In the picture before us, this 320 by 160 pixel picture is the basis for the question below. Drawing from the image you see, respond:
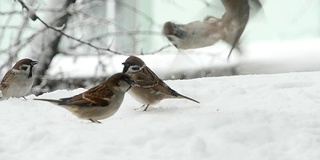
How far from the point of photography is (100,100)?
4.01m

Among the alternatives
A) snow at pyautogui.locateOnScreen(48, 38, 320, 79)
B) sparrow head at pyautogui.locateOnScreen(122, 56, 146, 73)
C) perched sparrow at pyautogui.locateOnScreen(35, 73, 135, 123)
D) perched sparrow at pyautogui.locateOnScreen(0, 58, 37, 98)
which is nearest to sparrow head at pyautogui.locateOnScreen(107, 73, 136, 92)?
perched sparrow at pyautogui.locateOnScreen(35, 73, 135, 123)

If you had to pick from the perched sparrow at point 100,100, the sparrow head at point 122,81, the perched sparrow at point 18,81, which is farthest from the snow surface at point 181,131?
the perched sparrow at point 18,81

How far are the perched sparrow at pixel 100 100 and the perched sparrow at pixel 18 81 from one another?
1.58m

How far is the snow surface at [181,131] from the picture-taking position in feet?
10.7

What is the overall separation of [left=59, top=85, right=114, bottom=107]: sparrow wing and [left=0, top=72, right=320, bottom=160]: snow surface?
0.12m

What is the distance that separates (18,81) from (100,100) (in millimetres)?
1689

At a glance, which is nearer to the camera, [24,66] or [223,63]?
[24,66]

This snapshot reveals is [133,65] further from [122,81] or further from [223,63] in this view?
[223,63]

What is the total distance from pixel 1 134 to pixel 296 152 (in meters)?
1.44

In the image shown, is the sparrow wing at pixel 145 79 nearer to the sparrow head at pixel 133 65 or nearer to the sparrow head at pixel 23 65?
the sparrow head at pixel 133 65

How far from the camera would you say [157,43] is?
782 cm

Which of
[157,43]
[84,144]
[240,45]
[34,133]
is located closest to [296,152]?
[240,45]

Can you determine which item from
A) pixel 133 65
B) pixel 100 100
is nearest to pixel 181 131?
pixel 100 100

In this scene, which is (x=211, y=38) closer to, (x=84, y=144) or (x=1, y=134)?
(x=84, y=144)
